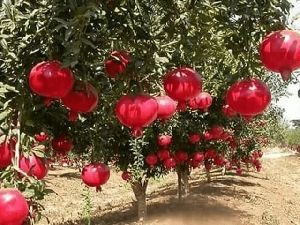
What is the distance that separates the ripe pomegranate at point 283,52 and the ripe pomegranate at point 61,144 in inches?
80.0

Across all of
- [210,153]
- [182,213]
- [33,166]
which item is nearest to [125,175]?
[182,213]

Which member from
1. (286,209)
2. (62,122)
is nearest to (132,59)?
(62,122)

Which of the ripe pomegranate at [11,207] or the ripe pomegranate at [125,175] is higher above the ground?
the ripe pomegranate at [11,207]

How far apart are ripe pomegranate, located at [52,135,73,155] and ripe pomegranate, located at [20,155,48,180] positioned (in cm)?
129

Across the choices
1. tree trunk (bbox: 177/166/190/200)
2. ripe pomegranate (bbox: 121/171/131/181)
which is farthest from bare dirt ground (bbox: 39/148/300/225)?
ripe pomegranate (bbox: 121/171/131/181)

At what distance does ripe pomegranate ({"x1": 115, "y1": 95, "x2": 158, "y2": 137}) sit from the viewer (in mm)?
1725

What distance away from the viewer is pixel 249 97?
1.73 metres

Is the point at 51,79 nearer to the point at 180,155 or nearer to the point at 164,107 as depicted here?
the point at 164,107

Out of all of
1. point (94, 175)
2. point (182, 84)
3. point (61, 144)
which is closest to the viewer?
point (182, 84)

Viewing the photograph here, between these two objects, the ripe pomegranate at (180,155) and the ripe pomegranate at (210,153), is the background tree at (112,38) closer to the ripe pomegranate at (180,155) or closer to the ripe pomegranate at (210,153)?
the ripe pomegranate at (180,155)

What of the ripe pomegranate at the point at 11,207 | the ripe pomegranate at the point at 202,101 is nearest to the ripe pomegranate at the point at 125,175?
the ripe pomegranate at the point at 202,101

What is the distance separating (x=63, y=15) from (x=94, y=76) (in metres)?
0.66

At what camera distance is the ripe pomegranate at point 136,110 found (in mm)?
1725

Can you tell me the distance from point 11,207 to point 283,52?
3.15 feet
